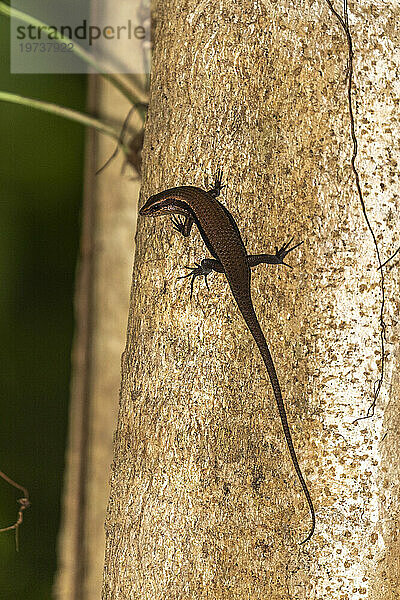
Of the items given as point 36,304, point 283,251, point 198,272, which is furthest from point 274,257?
point 36,304

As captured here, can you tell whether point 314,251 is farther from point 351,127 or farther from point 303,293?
point 351,127

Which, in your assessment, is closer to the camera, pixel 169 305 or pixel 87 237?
pixel 169 305

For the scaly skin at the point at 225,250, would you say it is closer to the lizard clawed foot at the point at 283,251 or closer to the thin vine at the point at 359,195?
the lizard clawed foot at the point at 283,251

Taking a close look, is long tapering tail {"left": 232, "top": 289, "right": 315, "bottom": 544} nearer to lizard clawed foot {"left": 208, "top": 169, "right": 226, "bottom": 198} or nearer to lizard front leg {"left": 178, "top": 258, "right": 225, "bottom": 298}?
lizard front leg {"left": 178, "top": 258, "right": 225, "bottom": 298}

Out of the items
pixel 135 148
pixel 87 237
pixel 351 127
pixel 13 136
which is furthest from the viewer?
pixel 87 237

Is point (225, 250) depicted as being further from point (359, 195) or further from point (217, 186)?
point (359, 195)

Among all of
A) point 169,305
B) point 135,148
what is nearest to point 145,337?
point 169,305

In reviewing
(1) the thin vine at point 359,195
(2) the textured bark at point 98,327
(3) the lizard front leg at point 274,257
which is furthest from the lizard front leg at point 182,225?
(2) the textured bark at point 98,327
